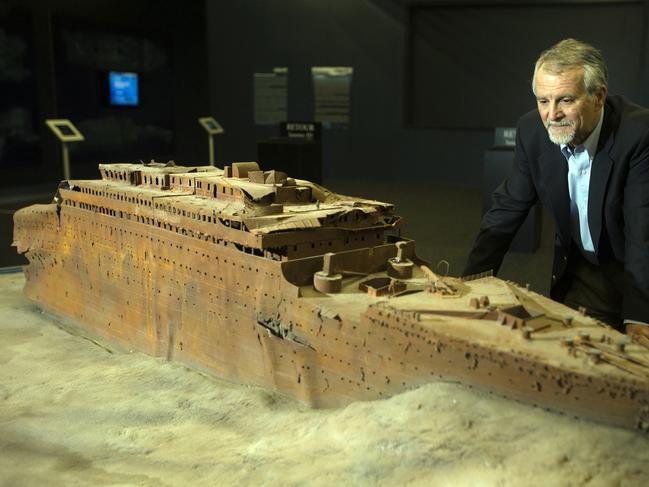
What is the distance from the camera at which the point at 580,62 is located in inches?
239

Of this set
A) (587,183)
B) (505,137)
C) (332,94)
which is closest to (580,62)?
(587,183)

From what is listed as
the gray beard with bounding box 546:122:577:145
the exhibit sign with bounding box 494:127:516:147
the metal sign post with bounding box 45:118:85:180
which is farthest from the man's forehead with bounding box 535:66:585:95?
the metal sign post with bounding box 45:118:85:180

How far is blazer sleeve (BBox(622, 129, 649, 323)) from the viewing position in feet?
20.8

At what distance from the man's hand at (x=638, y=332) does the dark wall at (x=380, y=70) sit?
587 inches

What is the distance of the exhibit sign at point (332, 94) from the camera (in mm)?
21812

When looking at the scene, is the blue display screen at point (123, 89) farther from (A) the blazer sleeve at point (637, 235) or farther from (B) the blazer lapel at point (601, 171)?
(A) the blazer sleeve at point (637, 235)

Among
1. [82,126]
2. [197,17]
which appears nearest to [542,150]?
[82,126]

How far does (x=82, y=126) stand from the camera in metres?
17.3

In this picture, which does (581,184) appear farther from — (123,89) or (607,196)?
(123,89)

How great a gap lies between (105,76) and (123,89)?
1.87ft

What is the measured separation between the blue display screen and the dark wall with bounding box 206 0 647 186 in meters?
4.59

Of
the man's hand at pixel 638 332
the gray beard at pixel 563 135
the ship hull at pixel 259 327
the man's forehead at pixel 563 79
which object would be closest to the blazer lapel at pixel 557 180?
the gray beard at pixel 563 135

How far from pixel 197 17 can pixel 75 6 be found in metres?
4.69

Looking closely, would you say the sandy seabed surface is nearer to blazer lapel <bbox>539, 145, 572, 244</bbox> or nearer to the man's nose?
blazer lapel <bbox>539, 145, 572, 244</bbox>
